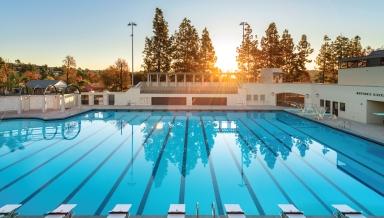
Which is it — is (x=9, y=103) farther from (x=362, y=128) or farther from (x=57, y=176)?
(x=362, y=128)

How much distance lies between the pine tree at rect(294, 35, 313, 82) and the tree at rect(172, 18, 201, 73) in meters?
14.6

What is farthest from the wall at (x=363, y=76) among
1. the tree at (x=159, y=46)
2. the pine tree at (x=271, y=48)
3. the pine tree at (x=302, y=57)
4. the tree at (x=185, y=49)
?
the tree at (x=159, y=46)

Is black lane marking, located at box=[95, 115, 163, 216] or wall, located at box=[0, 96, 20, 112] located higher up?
wall, located at box=[0, 96, 20, 112]

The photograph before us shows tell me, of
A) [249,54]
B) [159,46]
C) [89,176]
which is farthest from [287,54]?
[89,176]

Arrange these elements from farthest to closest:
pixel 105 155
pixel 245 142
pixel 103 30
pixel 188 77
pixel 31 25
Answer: pixel 188 77 < pixel 103 30 < pixel 31 25 < pixel 245 142 < pixel 105 155

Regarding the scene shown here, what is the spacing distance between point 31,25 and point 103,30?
7.19 meters

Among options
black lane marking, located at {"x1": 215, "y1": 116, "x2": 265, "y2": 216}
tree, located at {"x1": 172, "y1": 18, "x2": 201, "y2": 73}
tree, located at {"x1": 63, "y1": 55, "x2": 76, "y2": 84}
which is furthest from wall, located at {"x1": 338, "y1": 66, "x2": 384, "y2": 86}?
tree, located at {"x1": 63, "y1": 55, "x2": 76, "y2": 84}

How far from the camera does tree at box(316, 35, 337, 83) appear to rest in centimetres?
4338

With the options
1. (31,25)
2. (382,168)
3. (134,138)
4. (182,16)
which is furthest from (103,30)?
(382,168)

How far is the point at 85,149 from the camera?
1608cm

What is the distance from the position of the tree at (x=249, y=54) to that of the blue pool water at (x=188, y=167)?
76.2 feet

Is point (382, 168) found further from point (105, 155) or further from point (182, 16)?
point (182, 16)

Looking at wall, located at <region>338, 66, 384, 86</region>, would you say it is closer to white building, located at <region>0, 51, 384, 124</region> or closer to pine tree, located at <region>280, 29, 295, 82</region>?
white building, located at <region>0, 51, 384, 124</region>

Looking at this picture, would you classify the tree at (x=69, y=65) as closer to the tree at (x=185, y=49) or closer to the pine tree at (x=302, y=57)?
the tree at (x=185, y=49)
